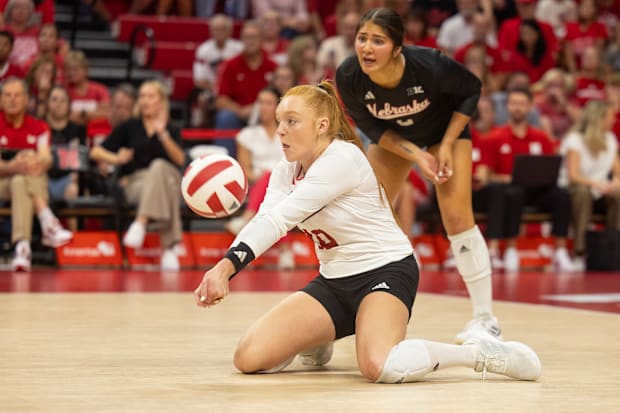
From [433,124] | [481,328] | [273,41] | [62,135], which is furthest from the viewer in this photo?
[273,41]

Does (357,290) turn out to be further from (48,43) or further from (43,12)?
(43,12)

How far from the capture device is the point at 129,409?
324 centimetres

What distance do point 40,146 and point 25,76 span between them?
1.35m

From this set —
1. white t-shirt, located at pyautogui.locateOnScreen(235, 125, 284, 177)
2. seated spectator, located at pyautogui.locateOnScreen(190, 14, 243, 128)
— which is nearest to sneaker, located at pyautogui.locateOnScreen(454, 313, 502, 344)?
white t-shirt, located at pyautogui.locateOnScreen(235, 125, 284, 177)

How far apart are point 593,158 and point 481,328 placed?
6.33 m

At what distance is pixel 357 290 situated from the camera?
413 cm

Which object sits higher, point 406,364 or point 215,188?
point 215,188

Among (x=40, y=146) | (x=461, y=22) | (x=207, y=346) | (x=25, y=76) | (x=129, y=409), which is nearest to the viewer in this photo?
(x=129, y=409)

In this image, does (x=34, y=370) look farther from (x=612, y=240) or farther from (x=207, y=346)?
(x=612, y=240)

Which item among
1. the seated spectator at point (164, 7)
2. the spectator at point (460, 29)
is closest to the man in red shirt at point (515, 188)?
the spectator at point (460, 29)

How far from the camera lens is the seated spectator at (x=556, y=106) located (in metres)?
11.8

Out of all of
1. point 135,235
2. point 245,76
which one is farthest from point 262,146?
point 245,76

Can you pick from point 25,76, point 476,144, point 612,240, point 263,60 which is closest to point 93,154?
point 25,76

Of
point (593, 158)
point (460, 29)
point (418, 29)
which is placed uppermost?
point (460, 29)
